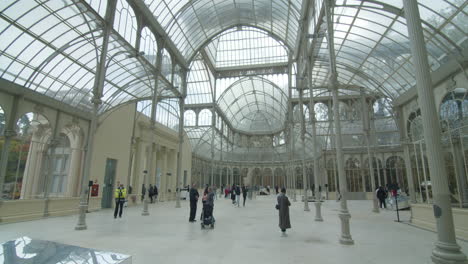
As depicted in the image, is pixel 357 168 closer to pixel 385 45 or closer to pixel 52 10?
pixel 385 45

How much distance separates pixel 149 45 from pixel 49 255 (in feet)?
64.4

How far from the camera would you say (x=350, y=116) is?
105ft

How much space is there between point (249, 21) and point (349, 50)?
18.9 m

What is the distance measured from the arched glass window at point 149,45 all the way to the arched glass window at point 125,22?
1193 mm

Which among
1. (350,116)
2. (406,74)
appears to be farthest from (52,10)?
(350,116)

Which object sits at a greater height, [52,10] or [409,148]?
[52,10]

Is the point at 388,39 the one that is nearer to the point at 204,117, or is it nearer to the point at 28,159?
the point at 28,159

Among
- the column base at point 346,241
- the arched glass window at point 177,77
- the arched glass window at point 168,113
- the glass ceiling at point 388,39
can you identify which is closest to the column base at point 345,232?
the column base at point 346,241

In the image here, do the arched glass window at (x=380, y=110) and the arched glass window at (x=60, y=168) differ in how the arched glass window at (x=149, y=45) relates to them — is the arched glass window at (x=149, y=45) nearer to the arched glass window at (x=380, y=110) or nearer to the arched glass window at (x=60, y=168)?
the arched glass window at (x=60, y=168)

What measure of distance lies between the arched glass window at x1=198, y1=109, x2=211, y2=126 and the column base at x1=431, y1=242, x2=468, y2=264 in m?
41.1

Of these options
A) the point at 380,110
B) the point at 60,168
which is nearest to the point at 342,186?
the point at 60,168

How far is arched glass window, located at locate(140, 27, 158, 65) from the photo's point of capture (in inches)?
750

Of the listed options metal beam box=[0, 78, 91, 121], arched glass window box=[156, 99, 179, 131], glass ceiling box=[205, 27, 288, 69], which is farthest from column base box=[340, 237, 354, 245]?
glass ceiling box=[205, 27, 288, 69]

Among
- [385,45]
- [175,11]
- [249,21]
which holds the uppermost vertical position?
[249,21]
